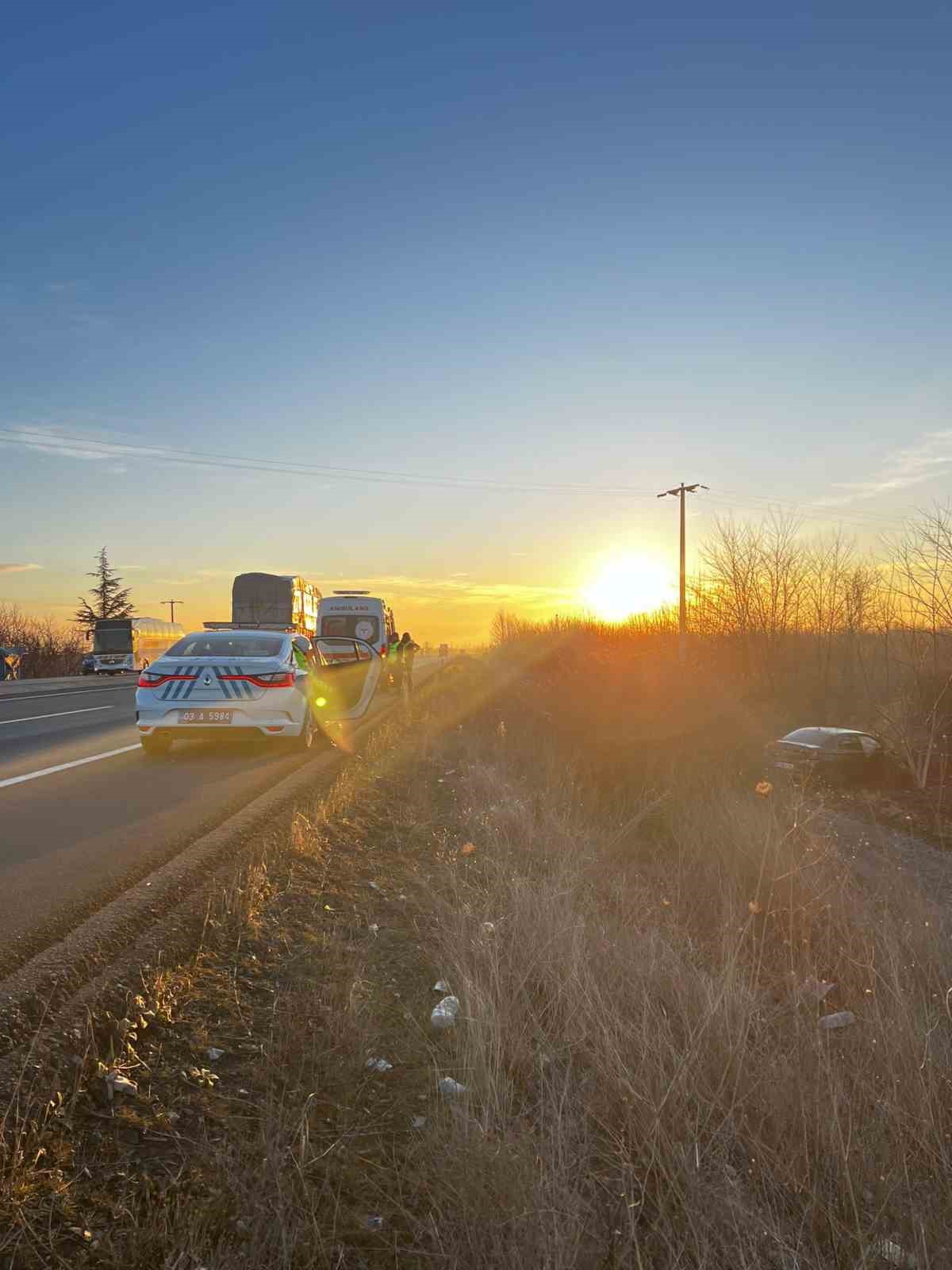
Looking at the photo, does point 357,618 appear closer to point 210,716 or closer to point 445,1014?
point 210,716

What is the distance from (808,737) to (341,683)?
1174 cm

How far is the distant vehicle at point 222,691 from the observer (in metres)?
11.0

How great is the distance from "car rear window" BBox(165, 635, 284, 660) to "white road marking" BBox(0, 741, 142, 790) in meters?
1.63

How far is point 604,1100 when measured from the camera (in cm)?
324

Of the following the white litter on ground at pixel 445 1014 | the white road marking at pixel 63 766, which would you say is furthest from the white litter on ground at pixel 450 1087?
the white road marking at pixel 63 766

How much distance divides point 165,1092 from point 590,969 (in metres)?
2.22

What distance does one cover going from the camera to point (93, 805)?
8086mm

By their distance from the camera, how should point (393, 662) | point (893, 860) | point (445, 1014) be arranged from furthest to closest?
point (393, 662) < point (893, 860) < point (445, 1014)

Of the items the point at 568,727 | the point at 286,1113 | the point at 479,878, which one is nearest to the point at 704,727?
the point at 568,727

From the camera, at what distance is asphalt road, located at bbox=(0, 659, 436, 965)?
17.0 feet

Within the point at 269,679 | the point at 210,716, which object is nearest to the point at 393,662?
the point at 269,679

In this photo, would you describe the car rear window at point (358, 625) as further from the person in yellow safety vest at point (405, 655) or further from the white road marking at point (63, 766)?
the white road marking at point (63, 766)

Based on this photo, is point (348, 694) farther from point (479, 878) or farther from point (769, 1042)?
point (769, 1042)

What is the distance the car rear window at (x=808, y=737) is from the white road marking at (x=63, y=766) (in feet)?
Result: 48.2
